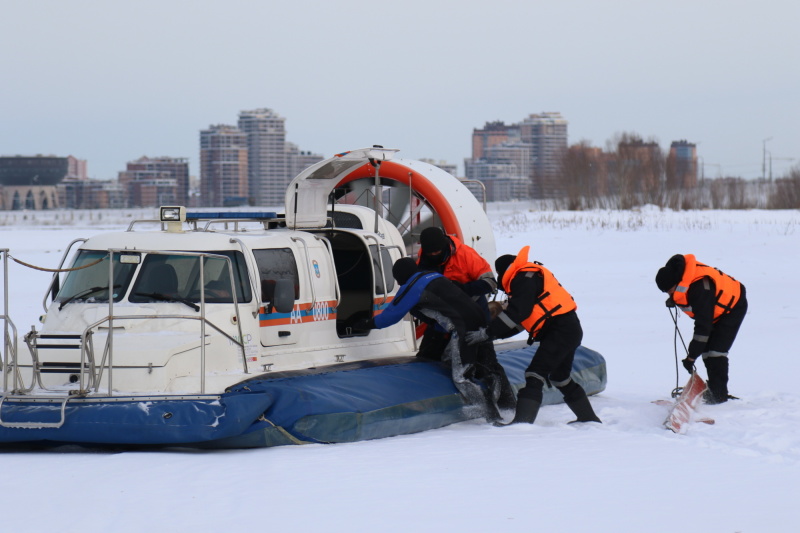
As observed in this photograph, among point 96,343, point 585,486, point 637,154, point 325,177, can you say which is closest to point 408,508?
point 585,486

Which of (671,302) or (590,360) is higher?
(671,302)

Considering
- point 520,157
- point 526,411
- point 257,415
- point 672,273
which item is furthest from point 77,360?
point 520,157

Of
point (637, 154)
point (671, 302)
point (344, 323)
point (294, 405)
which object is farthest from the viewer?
point (637, 154)

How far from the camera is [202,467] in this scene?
585 cm

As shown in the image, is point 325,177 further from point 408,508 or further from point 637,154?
point 637,154

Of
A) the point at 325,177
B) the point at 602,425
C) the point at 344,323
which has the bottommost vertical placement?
the point at 602,425

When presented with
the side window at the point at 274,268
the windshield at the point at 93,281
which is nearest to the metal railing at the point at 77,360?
the windshield at the point at 93,281

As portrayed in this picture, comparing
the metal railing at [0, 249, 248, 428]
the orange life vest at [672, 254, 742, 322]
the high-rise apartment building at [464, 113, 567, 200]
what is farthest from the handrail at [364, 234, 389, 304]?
the high-rise apartment building at [464, 113, 567, 200]

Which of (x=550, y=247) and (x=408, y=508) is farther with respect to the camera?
(x=550, y=247)

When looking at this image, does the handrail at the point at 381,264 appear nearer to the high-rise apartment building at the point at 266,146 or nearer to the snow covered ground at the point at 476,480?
the snow covered ground at the point at 476,480

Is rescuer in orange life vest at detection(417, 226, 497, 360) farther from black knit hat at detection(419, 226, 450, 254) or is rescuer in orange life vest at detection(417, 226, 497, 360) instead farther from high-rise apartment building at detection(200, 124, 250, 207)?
high-rise apartment building at detection(200, 124, 250, 207)

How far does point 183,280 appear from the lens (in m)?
7.23

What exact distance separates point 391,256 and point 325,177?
86 centimetres

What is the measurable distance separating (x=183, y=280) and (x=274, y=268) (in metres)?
0.75
